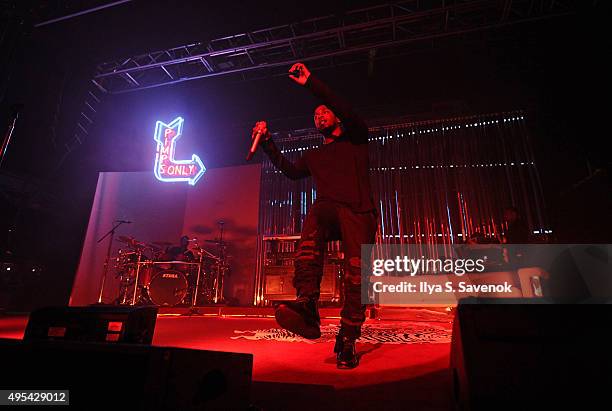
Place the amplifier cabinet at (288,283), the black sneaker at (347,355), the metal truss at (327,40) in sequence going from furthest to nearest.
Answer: the amplifier cabinet at (288,283) → the metal truss at (327,40) → the black sneaker at (347,355)

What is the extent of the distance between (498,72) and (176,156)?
8080 mm

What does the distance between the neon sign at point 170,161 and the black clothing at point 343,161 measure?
→ 6359mm

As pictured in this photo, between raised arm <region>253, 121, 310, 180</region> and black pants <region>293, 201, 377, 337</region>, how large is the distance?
1.47 ft

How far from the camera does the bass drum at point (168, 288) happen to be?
20.6 feet

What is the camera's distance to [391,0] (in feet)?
16.9

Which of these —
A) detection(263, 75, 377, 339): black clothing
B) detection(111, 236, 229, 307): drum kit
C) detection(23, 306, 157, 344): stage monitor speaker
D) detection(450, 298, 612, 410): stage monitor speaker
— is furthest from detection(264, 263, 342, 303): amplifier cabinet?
detection(450, 298, 612, 410): stage monitor speaker

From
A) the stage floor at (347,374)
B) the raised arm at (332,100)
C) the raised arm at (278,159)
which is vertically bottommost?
the stage floor at (347,374)

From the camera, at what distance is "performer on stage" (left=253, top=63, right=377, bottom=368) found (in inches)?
72.7

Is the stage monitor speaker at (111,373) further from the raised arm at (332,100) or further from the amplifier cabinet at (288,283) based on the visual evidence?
the amplifier cabinet at (288,283)

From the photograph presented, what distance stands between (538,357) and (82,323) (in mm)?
1692

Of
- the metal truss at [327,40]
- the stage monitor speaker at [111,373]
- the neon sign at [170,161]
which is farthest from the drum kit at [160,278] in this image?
the stage monitor speaker at [111,373]

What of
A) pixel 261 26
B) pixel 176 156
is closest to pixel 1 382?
pixel 261 26

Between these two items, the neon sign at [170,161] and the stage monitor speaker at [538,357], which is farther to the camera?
the neon sign at [170,161]

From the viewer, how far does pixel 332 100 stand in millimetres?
2002
